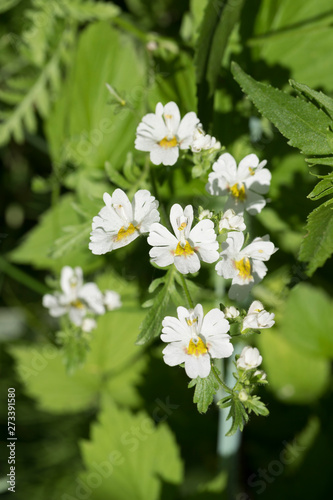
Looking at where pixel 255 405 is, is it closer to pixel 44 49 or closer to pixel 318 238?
pixel 318 238

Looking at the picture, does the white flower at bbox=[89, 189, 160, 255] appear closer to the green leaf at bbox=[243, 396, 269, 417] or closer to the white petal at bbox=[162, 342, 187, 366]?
the white petal at bbox=[162, 342, 187, 366]

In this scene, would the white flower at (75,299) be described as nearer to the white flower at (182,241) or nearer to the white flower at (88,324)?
the white flower at (88,324)

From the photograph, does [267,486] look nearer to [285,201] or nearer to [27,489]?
[27,489]

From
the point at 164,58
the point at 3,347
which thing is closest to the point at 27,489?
the point at 3,347

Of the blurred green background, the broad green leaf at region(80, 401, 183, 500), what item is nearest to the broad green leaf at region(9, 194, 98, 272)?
the blurred green background

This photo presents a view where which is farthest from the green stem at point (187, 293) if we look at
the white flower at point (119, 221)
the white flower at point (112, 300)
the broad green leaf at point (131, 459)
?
the broad green leaf at point (131, 459)

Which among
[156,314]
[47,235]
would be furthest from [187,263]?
[47,235]
